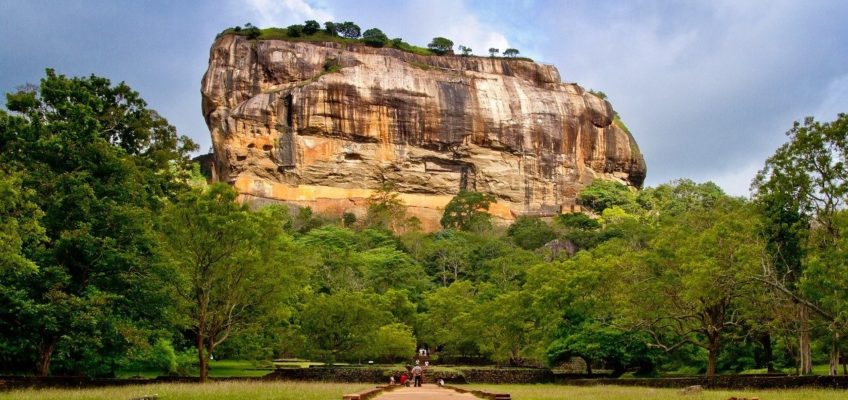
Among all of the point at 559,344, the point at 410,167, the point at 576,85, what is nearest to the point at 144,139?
the point at 559,344

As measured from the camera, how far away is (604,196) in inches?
3925

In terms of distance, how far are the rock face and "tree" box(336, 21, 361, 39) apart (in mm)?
8481

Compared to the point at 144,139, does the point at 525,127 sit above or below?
above

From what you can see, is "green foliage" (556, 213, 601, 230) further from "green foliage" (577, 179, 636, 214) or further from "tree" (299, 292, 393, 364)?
"tree" (299, 292, 393, 364)

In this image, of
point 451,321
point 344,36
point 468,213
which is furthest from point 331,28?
point 451,321

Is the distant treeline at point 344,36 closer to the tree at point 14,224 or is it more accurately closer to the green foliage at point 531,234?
the green foliage at point 531,234

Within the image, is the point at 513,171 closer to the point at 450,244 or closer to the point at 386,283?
the point at 450,244

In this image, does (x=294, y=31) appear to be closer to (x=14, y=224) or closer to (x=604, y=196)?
(x=604, y=196)

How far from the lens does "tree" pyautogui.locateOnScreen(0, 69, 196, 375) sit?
23469 millimetres

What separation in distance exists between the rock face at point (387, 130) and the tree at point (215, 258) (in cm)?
6295

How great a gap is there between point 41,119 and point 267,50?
75826 mm

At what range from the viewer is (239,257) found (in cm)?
2873

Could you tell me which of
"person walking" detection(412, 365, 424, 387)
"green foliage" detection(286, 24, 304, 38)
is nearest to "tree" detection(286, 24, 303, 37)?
"green foliage" detection(286, 24, 304, 38)

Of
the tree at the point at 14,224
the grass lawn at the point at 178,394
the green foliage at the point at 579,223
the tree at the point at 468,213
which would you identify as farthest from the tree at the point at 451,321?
the green foliage at the point at 579,223
